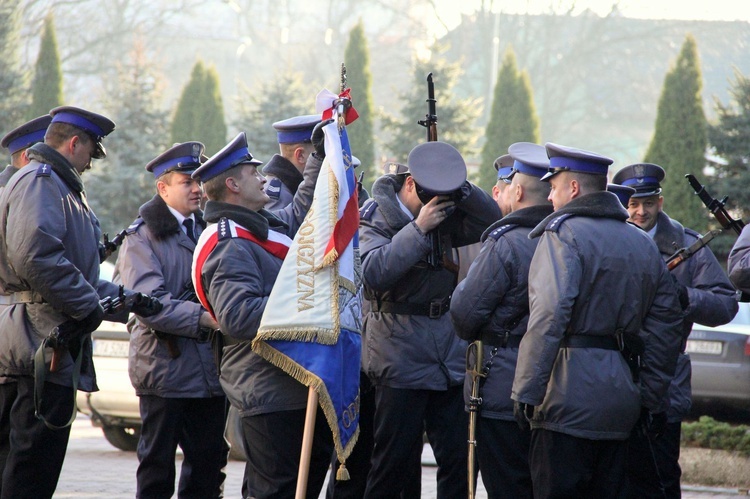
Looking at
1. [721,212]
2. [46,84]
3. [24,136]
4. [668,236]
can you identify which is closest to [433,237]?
[668,236]

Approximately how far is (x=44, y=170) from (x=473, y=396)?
250cm

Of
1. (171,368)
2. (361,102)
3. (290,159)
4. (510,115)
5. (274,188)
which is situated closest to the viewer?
(171,368)

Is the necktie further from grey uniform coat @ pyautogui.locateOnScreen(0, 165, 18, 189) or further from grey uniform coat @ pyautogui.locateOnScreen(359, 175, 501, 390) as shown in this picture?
grey uniform coat @ pyautogui.locateOnScreen(0, 165, 18, 189)

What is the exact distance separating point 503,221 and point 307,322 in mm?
1233

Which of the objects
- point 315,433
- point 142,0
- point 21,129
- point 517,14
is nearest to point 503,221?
point 315,433

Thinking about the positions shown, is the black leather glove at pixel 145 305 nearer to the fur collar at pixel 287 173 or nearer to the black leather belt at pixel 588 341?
the fur collar at pixel 287 173

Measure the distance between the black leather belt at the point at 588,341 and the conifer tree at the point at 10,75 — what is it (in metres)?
18.0

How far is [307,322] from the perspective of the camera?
16.7 feet

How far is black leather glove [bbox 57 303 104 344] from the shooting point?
17.8ft

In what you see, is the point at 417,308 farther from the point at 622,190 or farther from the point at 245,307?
the point at 622,190

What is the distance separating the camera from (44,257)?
5.32 m

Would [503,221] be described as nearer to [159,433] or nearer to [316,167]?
[316,167]

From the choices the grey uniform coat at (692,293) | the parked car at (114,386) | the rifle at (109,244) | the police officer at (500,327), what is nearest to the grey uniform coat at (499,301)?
the police officer at (500,327)

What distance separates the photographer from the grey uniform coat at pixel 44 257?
17.5 feet
